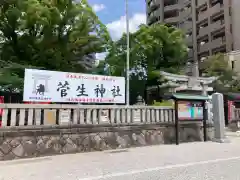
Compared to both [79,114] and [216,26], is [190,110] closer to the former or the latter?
[79,114]

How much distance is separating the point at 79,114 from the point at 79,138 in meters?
0.82

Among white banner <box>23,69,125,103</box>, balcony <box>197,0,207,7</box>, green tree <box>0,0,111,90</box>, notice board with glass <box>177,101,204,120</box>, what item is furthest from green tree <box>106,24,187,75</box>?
balcony <box>197,0,207,7</box>

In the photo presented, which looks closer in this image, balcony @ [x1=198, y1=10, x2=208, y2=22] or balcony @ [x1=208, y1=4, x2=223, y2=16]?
balcony @ [x1=208, y1=4, x2=223, y2=16]

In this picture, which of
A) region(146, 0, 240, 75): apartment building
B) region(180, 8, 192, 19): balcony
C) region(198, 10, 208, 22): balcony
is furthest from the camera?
region(180, 8, 192, 19): balcony

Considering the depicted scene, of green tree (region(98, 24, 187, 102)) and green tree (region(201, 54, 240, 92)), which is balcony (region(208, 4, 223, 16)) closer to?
green tree (region(201, 54, 240, 92))

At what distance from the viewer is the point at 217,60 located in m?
27.5

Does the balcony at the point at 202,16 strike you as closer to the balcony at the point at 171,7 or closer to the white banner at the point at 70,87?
the balcony at the point at 171,7

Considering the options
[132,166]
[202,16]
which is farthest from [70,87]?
[202,16]

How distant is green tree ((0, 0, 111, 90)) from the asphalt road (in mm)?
10507

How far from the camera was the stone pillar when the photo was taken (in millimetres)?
11445

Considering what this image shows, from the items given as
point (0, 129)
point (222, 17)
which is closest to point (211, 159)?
point (0, 129)

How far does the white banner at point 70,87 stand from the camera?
8.29m

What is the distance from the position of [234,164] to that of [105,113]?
4543 millimetres

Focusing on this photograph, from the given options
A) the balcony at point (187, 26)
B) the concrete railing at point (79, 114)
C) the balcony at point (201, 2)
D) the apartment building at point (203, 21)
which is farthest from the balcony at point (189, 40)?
the concrete railing at point (79, 114)
